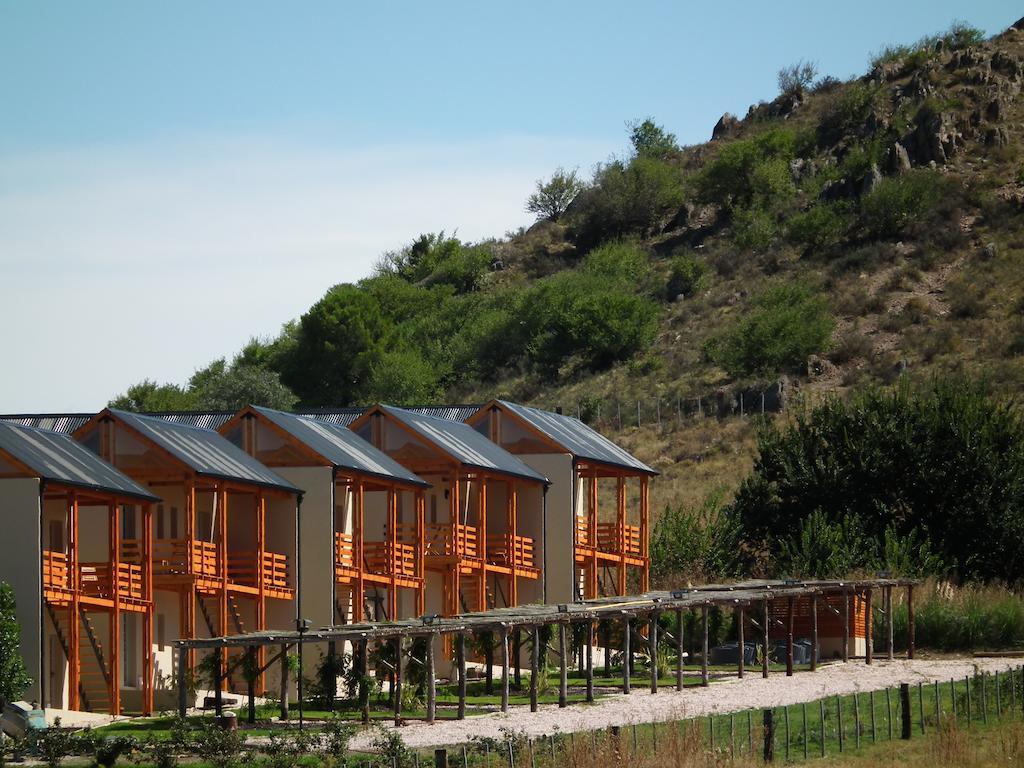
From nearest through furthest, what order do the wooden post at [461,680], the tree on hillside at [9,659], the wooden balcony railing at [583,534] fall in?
the tree on hillside at [9,659] < the wooden post at [461,680] < the wooden balcony railing at [583,534]

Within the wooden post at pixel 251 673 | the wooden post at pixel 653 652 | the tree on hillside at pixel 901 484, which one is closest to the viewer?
the wooden post at pixel 251 673

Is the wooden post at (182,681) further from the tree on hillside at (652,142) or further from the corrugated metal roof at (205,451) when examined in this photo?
the tree on hillside at (652,142)

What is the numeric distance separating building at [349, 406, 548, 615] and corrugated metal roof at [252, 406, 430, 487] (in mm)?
1095

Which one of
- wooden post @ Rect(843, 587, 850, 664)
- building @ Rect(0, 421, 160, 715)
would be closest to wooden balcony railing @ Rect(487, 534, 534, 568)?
wooden post @ Rect(843, 587, 850, 664)

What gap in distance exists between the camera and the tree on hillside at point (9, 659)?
38031 millimetres

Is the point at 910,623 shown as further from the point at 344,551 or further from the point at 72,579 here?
the point at 72,579

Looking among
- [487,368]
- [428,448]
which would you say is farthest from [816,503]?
[487,368]

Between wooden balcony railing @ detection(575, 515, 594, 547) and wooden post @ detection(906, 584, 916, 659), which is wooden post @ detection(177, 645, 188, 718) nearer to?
wooden post @ detection(906, 584, 916, 659)

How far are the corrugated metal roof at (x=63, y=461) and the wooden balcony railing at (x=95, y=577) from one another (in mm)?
1610

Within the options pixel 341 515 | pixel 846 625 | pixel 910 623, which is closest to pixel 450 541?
pixel 341 515

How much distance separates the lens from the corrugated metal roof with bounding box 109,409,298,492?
149ft

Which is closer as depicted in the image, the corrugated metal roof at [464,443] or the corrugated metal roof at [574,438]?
the corrugated metal roof at [464,443]

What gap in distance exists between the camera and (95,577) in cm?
4538

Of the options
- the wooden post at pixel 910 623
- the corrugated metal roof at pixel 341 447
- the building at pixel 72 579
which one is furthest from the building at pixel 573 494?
the building at pixel 72 579
